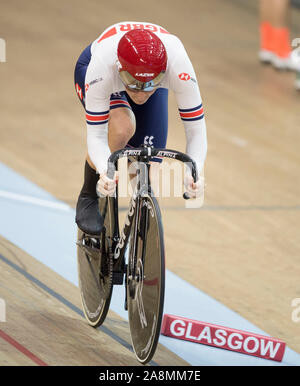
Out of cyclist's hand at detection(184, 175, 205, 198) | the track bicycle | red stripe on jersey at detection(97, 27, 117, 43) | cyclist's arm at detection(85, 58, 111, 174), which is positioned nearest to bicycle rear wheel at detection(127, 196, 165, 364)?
the track bicycle

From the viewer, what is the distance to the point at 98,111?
2990 millimetres

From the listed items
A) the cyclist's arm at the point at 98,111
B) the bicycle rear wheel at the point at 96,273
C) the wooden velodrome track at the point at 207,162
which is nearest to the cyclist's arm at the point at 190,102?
the cyclist's arm at the point at 98,111

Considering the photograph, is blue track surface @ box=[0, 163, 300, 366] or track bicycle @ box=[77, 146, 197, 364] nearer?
track bicycle @ box=[77, 146, 197, 364]

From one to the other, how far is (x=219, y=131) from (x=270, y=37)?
2093 millimetres

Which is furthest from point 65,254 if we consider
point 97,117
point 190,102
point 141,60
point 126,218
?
point 141,60

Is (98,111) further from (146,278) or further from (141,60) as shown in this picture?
(146,278)

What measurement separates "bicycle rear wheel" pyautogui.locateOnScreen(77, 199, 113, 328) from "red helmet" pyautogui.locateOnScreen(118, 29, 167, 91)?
811 millimetres

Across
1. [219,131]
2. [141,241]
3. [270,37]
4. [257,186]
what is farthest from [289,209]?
[270,37]

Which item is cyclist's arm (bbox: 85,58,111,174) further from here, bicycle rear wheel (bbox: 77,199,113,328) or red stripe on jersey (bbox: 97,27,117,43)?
bicycle rear wheel (bbox: 77,199,113,328)

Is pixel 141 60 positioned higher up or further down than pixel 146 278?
higher up

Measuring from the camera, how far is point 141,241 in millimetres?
2986

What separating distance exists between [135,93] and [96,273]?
3.21 ft

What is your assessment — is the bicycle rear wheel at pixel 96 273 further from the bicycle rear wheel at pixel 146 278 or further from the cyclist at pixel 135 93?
the cyclist at pixel 135 93

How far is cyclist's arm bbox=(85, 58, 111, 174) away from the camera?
116 inches
